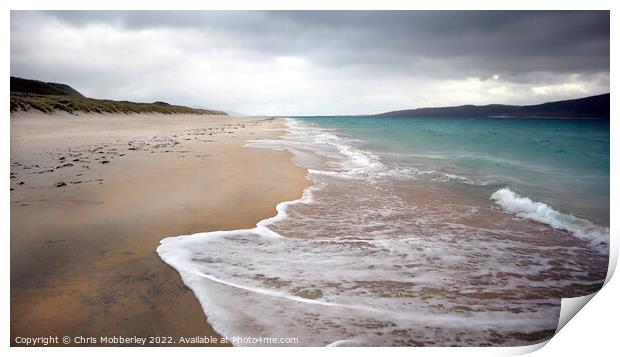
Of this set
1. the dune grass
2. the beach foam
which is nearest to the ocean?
the beach foam

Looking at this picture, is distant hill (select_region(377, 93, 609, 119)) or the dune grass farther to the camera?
the dune grass

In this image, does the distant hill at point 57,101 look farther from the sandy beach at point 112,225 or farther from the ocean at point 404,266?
the ocean at point 404,266

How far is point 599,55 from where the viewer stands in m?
3.61

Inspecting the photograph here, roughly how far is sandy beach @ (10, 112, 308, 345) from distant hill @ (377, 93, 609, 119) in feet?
9.42

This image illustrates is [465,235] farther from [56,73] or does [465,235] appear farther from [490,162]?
[490,162]

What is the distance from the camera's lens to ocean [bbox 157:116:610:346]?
256cm

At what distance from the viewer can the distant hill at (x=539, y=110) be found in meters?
3.82

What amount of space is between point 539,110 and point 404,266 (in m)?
3.28

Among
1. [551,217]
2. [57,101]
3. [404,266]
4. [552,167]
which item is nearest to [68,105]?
[57,101]

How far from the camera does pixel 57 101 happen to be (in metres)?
13.3

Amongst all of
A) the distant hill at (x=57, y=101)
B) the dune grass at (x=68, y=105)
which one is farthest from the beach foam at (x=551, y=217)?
the dune grass at (x=68, y=105)

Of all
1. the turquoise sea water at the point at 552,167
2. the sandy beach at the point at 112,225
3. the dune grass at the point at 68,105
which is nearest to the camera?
the sandy beach at the point at 112,225

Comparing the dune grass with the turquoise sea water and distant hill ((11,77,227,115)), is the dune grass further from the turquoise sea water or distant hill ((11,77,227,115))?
→ the turquoise sea water

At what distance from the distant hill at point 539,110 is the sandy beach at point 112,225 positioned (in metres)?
2.87
